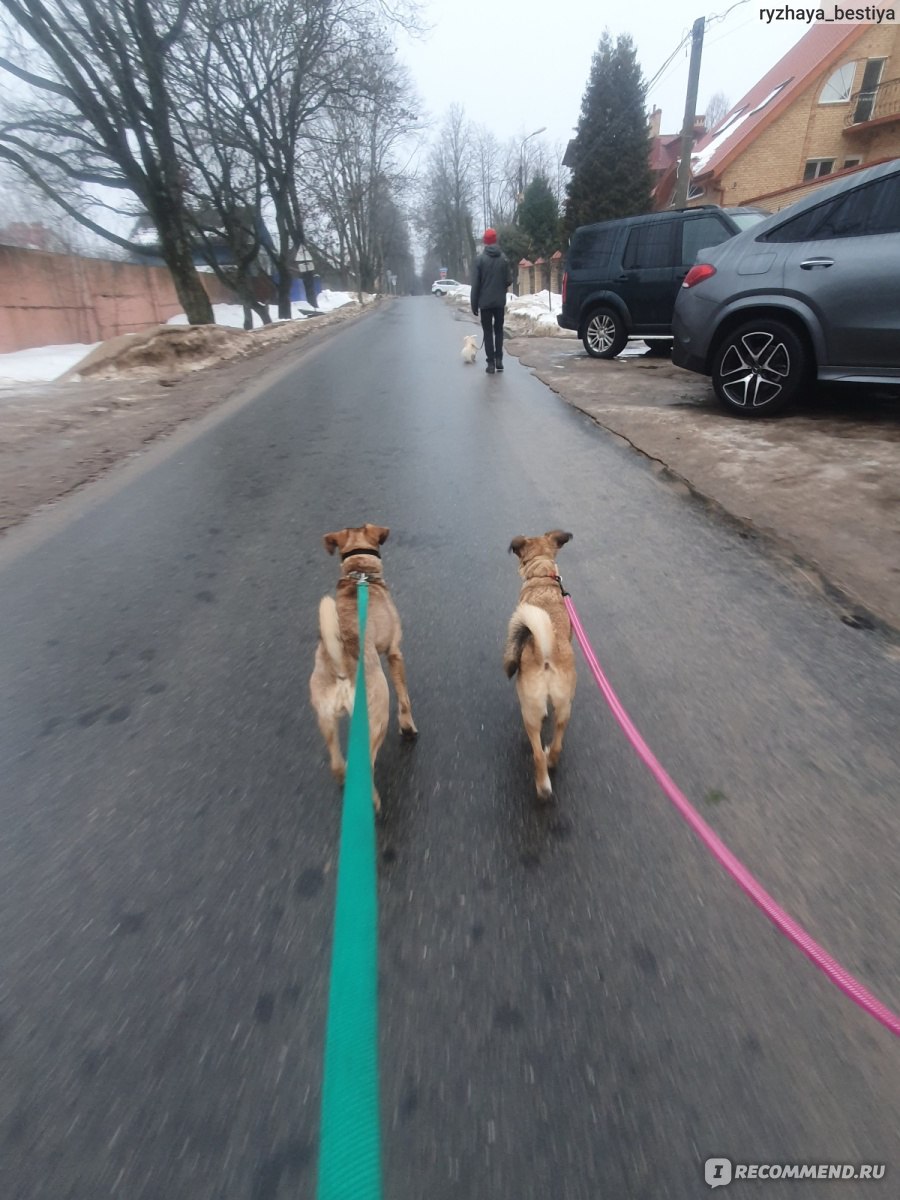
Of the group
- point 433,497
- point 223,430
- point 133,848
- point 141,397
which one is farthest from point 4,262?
point 133,848

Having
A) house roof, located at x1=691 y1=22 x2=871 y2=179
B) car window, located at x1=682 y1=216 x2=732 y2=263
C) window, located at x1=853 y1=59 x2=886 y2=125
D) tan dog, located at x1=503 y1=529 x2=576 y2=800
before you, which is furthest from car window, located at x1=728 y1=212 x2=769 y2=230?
window, located at x1=853 y1=59 x2=886 y2=125

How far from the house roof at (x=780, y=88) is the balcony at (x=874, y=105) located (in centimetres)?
227

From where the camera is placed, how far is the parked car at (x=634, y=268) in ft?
33.8

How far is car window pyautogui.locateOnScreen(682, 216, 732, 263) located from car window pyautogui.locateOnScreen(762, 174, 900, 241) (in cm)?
445

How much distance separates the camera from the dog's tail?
2.09 m

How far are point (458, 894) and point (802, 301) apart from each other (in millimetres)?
6651

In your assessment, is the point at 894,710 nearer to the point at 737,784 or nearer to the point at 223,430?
the point at 737,784

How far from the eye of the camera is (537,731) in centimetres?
214

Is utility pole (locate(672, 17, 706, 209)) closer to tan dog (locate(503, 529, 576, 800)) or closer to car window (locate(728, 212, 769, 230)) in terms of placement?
car window (locate(728, 212, 769, 230))

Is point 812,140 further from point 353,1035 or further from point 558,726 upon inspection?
point 353,1035

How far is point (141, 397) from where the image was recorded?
32.2 ft

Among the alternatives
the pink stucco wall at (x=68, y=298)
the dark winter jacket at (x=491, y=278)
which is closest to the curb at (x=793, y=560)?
the dark winter jacket at (x=491, y=278)

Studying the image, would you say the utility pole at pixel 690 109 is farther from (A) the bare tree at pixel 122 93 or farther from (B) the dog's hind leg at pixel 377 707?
(B) the dog's hind leg at pixel 377 707

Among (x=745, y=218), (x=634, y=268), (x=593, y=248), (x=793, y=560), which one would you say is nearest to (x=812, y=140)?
(x=745, y=218)
